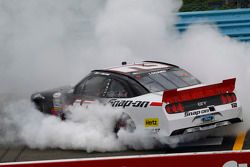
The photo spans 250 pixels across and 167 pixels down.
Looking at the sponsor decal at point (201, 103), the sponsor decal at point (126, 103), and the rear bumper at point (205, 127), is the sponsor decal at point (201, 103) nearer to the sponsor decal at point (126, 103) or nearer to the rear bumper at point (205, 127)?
the rear bumper at point (205, 127)

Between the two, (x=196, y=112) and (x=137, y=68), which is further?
(x=137, y=68)

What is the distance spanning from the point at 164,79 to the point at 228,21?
6.44 metres

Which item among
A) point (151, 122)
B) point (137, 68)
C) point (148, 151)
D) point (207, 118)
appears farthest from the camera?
point (137, 68)

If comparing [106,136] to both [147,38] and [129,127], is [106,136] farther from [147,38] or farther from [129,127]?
[147,38]

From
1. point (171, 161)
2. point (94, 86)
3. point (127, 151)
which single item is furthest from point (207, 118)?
point (171, 161)

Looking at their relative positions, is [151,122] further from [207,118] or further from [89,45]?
[89,45]

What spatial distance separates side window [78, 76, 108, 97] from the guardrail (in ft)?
18.5

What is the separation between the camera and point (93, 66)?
1372cm

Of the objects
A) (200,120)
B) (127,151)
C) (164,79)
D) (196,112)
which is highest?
(164,79)

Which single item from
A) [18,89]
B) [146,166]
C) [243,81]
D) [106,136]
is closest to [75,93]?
[106,136]

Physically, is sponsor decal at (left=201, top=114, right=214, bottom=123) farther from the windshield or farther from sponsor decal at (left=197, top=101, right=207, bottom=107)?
the windshield

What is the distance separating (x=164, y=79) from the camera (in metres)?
9.24

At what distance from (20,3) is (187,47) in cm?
410

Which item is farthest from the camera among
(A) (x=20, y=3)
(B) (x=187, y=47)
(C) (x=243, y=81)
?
(A) (x=20, y=3)
